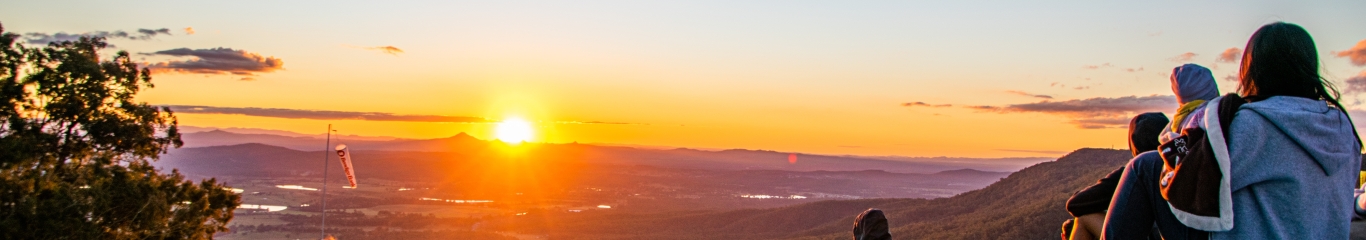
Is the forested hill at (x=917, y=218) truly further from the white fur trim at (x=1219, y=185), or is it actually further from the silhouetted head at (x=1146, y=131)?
the white fur trim at (x=1219, y=185)

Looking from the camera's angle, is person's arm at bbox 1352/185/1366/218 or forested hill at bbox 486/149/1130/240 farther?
forested hill at bbox 486/149/1130/240

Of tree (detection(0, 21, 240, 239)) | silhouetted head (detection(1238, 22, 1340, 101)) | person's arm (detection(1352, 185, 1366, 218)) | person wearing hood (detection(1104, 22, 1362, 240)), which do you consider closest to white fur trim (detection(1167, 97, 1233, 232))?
person wearing hood (detection(1104, 22, 1362, 240))

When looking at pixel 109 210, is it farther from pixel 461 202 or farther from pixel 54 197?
pixel 461 202

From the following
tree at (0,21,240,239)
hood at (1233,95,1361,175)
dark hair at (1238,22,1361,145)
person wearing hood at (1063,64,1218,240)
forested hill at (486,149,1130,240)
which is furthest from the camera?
forested hill at (486,149,1130,240)

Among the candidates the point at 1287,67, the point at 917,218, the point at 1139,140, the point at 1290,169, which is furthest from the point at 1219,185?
the point at 917,218

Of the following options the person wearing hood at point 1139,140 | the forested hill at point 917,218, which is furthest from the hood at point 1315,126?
the forested hill at point 917,218

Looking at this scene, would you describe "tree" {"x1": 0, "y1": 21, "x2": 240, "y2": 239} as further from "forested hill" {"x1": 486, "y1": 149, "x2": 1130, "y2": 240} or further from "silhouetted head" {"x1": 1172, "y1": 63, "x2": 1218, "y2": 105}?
"forested hill" {"x1": 486, "y1": 149, "x2": 1130, "y2": 240}

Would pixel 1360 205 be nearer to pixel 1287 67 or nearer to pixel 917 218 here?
pixel 1287 67
